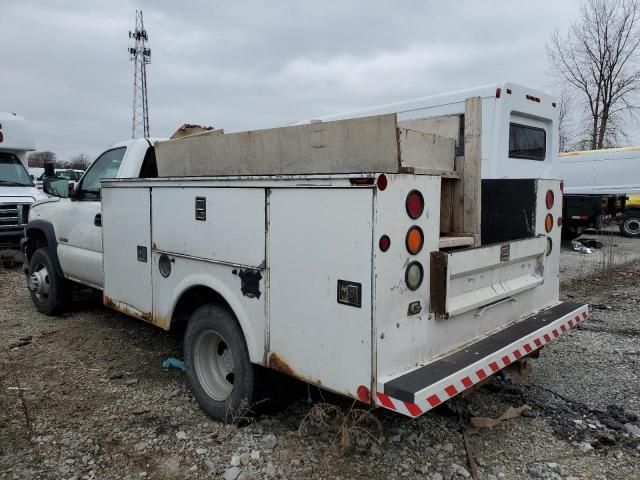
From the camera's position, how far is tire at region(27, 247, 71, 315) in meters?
6.00

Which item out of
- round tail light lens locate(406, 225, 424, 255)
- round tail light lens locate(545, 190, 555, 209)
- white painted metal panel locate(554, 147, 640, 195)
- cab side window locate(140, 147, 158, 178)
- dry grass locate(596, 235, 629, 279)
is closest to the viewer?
round tail light lens locate(406, 225, 424, 255)

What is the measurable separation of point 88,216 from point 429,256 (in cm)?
382

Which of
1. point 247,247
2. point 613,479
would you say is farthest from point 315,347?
point 613,479

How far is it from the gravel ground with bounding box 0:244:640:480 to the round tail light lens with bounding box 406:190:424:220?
1.39 metres

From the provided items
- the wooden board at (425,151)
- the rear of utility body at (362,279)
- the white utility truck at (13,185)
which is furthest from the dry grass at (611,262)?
the white utility truck at (13,185)

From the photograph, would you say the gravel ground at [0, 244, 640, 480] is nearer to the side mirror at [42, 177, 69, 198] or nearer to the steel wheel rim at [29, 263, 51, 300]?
the steel wheel rim at [29, 263, 51, 300]

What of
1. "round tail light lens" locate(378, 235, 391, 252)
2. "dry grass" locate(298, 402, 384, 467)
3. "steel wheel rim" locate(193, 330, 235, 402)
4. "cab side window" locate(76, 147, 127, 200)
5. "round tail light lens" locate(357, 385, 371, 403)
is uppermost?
"cab side window" locate(76, 147, 127, 200)

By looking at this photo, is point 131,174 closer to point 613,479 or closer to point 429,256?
point 429,256

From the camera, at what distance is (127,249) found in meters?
4.39

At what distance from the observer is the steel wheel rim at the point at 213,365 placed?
371 centimetres

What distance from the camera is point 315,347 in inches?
109

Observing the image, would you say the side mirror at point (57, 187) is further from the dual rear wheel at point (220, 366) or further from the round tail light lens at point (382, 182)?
the round tail light lens at point (382, 182)

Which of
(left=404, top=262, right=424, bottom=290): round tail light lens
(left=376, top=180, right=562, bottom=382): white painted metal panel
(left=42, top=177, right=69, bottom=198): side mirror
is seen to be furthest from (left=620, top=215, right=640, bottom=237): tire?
(left=42, top=177, right=69, bottom=198): side mirror

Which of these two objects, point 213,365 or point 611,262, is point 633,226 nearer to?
point 611,262
